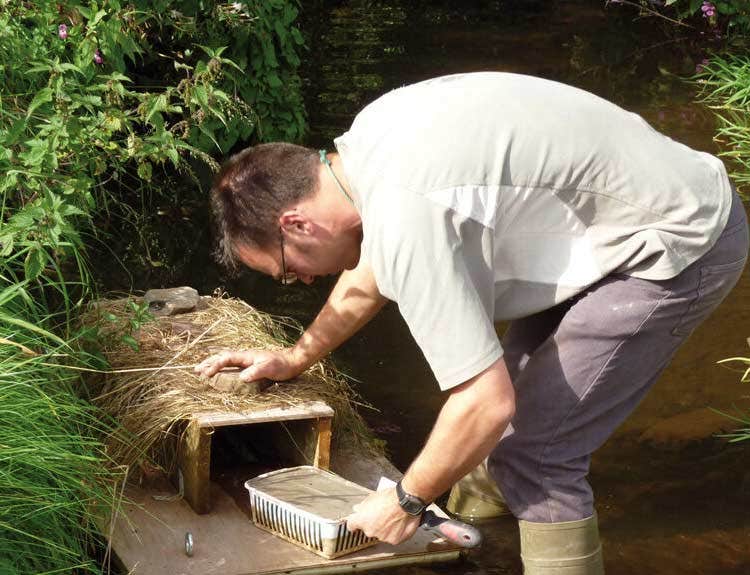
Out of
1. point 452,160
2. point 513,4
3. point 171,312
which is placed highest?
point 452,160

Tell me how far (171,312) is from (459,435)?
186 centimetres

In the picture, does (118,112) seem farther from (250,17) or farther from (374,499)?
(250,17)

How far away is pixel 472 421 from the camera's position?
107 inches

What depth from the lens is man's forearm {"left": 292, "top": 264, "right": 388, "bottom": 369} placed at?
359 cm

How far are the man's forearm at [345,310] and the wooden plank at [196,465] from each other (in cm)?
44

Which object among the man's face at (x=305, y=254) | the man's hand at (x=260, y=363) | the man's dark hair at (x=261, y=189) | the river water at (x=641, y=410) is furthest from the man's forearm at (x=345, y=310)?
the river water at (x=641, y=410)

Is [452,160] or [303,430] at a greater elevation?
[452,160]

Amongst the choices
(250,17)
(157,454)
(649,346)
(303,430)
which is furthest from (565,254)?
(250,17)

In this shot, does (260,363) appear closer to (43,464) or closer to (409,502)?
(43,464)

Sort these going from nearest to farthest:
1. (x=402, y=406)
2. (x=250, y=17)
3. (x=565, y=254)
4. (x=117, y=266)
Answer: (x=565, y=254)
(x=402, y=406)
(x=117, y=266)
(x=250, y=17)

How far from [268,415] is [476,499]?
780 mm

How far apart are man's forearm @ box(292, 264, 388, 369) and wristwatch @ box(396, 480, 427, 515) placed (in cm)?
80

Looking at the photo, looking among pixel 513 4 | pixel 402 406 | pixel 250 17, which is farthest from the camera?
pixel 513 4

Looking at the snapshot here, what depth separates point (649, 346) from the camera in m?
3.03
